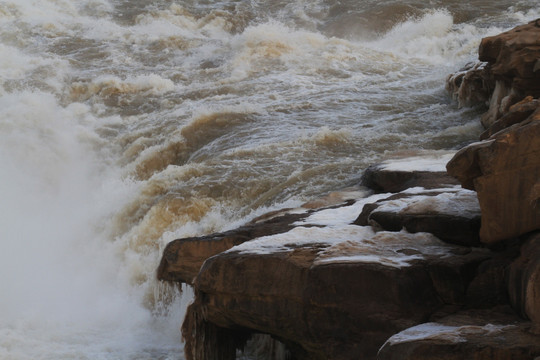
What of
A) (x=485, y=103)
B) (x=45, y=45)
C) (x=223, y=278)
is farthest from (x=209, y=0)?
(x=223, y=278)

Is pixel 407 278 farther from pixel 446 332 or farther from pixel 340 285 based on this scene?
pixel 446 332

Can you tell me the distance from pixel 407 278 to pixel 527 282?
2.11 ft

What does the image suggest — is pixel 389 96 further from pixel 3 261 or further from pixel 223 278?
pixel 223 278

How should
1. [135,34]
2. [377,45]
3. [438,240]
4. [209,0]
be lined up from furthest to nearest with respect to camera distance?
1. [209,0]
2. [135,34]
3. [377,45]
4. [438,240]

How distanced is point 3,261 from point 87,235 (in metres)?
1.01

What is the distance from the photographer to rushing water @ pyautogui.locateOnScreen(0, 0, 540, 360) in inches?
279

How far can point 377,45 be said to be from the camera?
690 inches

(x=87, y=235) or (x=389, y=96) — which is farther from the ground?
(x=389, y=96)

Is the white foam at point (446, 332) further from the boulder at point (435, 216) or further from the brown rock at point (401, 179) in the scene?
the brown rock at point (401, 179)

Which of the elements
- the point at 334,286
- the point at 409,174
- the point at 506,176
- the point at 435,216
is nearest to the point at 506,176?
the point at 506,176

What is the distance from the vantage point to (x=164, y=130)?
11211mm

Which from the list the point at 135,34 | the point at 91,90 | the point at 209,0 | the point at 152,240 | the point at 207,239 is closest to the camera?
the point at 207,239

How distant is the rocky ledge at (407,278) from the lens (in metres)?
3.12

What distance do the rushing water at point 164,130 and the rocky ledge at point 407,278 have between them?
1.62 meters
